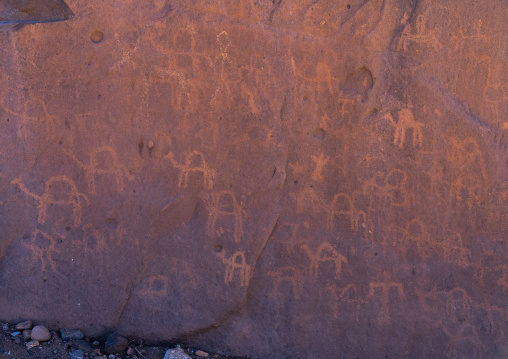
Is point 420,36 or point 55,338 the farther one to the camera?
point 420,36

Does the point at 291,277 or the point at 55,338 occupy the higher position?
the point at 291,277

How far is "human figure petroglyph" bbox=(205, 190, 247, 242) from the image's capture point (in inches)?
138

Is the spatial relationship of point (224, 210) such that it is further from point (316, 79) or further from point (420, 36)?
point (420, 36)

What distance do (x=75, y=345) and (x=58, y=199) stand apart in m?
0.92

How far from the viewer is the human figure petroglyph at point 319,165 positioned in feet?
11.7

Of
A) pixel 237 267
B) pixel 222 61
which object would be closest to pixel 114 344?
pixel 237 267

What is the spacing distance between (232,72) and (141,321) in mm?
1735

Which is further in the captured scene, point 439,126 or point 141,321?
point 439,126

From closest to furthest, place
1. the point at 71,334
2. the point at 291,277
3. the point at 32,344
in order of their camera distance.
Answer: the point at 32,344, the point at 71,334, the point at 291,277

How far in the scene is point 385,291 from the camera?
359 centimetres

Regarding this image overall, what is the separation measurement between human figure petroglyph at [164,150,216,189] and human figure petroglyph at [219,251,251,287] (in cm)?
49

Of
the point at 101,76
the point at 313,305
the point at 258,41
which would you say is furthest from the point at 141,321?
the point at 258,41

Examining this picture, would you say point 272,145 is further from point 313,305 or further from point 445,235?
point 445,235

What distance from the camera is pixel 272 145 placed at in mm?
3545
